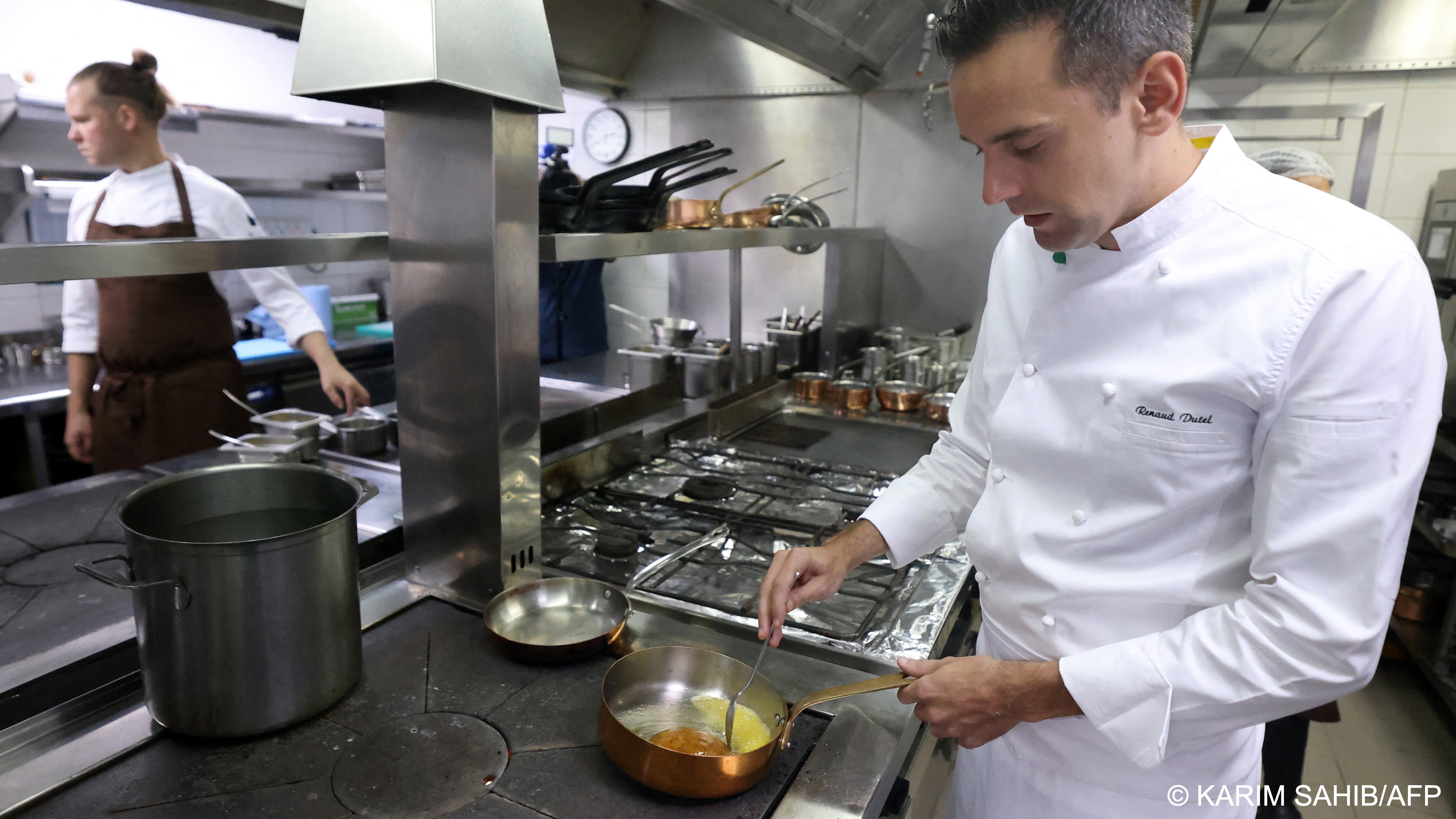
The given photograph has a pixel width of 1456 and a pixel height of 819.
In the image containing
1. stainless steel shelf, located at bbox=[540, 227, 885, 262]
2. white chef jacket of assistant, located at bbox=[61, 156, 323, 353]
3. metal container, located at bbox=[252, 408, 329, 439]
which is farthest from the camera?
white chef jacket of assistant, located at bbox=[61, 156, 323, 353]

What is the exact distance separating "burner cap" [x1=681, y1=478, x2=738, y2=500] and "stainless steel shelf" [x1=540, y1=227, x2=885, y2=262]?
554mm

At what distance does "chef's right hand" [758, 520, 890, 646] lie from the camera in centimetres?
117

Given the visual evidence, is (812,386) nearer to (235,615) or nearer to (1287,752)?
(1287,752)

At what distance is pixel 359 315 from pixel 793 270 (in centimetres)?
249

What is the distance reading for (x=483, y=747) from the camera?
1028mm

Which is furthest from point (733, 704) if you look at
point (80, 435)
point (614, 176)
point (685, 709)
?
point (80, 435)

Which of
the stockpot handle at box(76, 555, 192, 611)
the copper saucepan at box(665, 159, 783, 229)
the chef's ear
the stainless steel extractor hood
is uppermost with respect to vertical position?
the stainless steel extractor hood

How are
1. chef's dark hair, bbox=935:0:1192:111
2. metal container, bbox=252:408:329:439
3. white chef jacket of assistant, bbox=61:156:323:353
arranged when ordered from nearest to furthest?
chef's dark hair, bbox=935:0:1192:111 < metal container, bbox=252:408:329:439 < white chef jacket of assistant, bbox=61:156:323:353

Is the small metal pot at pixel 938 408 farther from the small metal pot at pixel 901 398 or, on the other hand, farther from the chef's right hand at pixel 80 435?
the chef's right hand at pixel 80 435

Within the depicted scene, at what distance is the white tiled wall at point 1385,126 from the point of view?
10.3 feet

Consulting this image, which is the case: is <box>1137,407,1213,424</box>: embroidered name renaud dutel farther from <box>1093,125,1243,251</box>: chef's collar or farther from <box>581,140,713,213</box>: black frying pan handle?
<box>581,140,713,213</box>: black frying pan handle

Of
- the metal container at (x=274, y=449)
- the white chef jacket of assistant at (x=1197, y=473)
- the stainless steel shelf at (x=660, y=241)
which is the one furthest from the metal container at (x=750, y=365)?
the white chef jacket of assistant at (x=1197, y=473)

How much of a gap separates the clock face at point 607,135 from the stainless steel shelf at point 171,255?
301 cm

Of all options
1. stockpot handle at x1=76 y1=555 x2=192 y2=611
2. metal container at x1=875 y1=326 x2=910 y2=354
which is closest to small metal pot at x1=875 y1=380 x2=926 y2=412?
metal container at x1=875 y1=326 x2=910 y2=354
